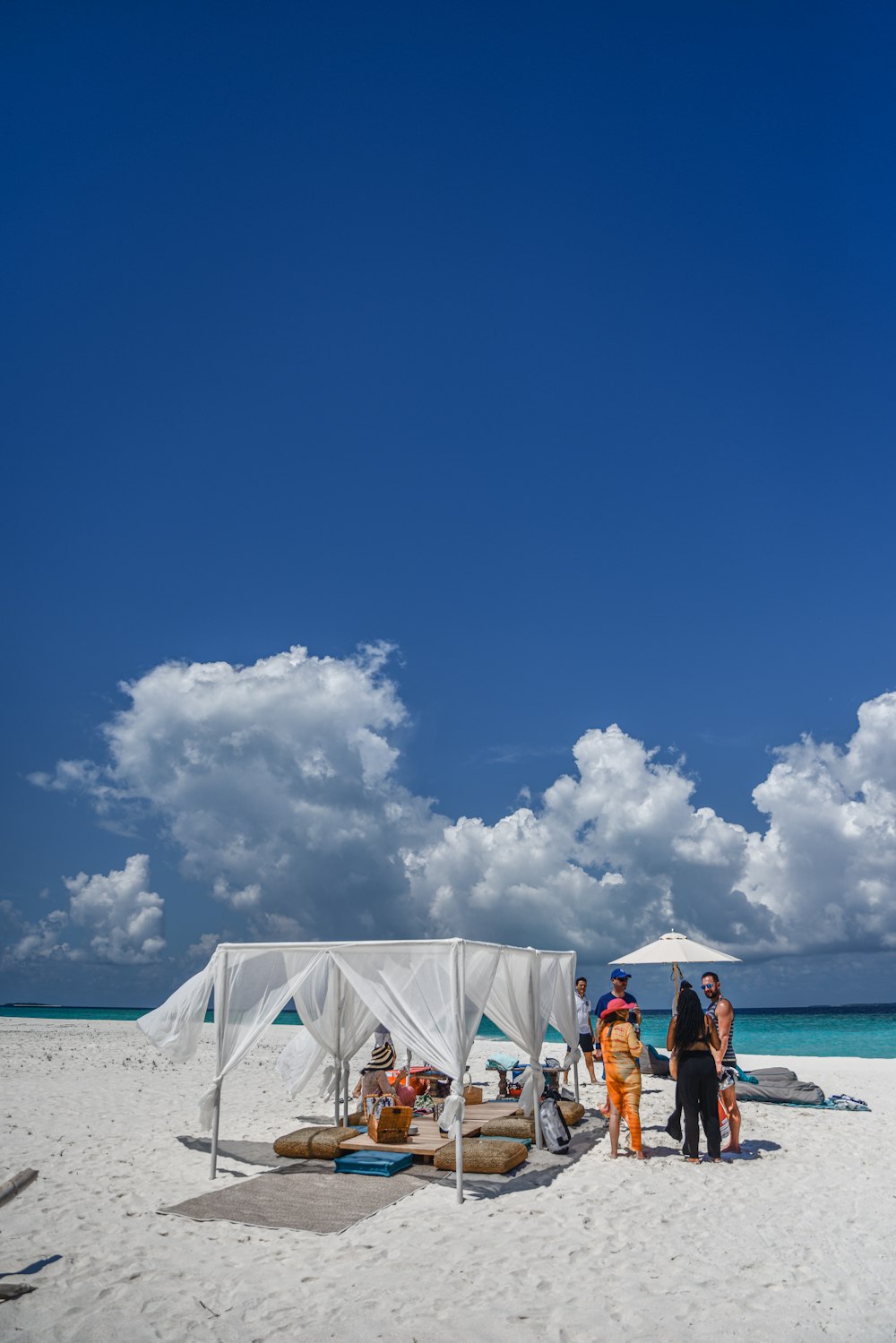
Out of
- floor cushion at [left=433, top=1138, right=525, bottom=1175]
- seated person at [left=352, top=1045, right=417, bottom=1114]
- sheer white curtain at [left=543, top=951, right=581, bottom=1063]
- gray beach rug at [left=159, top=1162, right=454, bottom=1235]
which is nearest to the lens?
gray beach rug at [left=159, top=1162, right=454, bottom=1235]

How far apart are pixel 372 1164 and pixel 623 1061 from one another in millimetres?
2712

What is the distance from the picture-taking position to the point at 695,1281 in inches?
220

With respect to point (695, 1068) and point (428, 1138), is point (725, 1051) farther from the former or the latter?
point (428, 1138)

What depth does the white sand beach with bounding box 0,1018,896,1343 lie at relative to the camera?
499cm

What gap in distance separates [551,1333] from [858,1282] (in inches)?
85.3

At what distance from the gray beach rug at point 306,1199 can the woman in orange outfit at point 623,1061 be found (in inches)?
75.2

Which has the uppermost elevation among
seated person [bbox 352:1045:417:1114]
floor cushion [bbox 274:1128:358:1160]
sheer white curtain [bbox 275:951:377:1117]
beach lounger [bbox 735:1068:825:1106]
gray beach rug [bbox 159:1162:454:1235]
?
sheer white curtain [bbox 275:951:377:1117]

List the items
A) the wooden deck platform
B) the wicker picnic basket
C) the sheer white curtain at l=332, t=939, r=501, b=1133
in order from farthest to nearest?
the wicker picnic basket, the wooden deck platform, the sheer white curtain at l=332, t=939, r=501, b=1133

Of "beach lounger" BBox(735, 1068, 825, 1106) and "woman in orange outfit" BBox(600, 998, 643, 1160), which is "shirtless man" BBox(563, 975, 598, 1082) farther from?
"woman in orange outfit" BBox(600, 998, 643, 1160)

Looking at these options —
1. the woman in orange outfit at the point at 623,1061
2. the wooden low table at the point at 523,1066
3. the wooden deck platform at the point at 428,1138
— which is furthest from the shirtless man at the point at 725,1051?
the wooden deck platform at the point at 428,1138

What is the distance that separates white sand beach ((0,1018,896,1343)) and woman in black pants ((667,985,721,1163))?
0.29 m

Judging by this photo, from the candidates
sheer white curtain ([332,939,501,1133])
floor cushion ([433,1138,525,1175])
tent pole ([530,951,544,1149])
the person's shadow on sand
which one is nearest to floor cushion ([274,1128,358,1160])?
floor cushion ([433,1138,525,1175])

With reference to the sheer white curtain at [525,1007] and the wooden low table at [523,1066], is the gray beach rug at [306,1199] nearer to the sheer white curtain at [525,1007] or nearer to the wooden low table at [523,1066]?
the sheer white curtain at [525,1007]

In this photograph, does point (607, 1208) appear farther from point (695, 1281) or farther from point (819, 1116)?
point (819, 1116)
